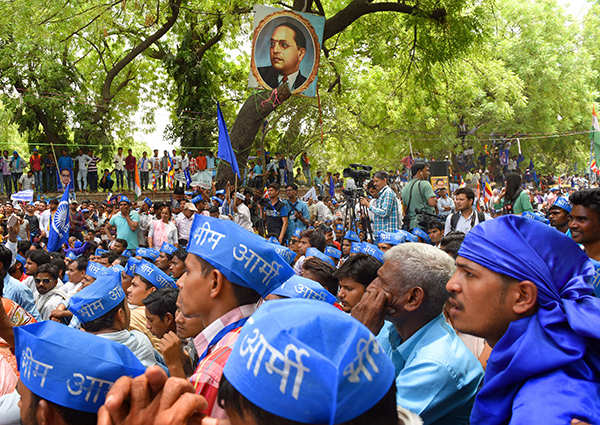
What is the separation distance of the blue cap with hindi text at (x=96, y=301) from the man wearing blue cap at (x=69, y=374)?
204 cm

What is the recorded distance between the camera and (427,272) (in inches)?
108

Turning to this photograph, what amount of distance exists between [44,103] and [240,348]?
2140 cm

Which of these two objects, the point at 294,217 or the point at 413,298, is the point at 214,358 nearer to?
the point at 413,298

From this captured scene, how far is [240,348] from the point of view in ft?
4.21

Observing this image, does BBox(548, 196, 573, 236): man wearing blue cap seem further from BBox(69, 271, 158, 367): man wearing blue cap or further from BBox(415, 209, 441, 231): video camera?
BBox(69, 271, 158, 367): man wearing blue cap

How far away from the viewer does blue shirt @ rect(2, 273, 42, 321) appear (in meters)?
5.23

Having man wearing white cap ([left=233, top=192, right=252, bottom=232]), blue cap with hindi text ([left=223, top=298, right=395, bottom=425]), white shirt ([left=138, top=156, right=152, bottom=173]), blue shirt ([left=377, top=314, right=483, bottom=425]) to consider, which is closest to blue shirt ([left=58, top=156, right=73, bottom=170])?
white shirt ([left=138, top=156, right=152, bottom=173])

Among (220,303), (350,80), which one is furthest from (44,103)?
(220,303)

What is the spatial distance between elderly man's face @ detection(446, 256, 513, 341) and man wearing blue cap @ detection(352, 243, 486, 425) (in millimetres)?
270

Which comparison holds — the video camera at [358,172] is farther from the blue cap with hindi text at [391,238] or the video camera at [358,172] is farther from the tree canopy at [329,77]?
the blue cap with hindi text at [391,238]

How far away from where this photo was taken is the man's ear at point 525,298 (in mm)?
1912

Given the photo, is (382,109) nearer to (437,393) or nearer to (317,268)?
(317,268)

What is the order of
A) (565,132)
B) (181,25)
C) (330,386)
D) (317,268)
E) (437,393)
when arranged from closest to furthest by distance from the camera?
(330,386)
(437,393)
(317,268)
(181,25)
(565,132)

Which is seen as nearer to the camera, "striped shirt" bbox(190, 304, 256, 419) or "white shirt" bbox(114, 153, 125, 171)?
"striped shirt" bbox(190, 304, 256, 419)
